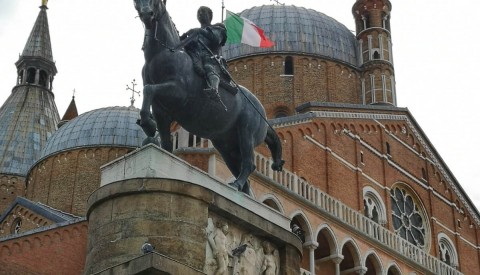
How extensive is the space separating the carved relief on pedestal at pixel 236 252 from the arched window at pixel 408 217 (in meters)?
21.5

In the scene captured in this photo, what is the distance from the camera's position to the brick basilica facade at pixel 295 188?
9.93 m

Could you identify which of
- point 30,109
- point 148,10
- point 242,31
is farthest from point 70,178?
point 148,10

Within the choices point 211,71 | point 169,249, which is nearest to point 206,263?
point 169,249

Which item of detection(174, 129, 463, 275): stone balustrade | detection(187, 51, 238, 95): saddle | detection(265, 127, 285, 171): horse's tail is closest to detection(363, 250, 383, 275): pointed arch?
detection(174, 129, 463, 275): stone balustrade

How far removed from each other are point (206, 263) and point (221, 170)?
41.6 feet

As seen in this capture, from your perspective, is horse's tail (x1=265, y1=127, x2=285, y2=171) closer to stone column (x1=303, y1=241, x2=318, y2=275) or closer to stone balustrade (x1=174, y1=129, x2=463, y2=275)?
stone balustrade (x1=174, y1=129, x2=463, y2=275)

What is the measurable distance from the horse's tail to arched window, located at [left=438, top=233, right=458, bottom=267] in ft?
73.3

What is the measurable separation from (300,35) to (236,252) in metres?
28.8

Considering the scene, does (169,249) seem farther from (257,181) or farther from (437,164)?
(437,164)

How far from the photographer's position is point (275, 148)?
483 inches

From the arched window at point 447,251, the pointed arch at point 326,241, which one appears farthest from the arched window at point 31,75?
the pointed arch at point 326,241

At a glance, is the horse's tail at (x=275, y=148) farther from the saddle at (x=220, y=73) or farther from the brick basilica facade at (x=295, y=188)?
the saddle at (x=220, y=73)

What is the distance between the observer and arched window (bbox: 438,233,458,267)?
1310 inches

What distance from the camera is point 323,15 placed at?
41.4m
